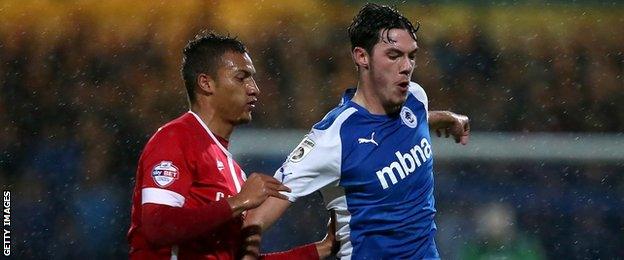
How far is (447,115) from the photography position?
347cm

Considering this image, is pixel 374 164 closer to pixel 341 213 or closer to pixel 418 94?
pixel 341 213

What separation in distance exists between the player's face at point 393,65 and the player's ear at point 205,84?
542 millimetres

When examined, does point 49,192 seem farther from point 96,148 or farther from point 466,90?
point 466,90

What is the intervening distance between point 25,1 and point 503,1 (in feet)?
11.8

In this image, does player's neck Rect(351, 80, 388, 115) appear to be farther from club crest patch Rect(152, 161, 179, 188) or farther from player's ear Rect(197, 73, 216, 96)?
club crest patch Rect(152, 161, 179, 188)

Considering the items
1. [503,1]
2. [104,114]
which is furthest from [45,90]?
[503,1]

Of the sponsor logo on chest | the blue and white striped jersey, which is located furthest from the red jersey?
the sponsor logo on chest

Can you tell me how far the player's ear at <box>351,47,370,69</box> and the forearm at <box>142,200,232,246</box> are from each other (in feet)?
2.42

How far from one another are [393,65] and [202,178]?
0.73 m

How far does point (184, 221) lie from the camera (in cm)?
263

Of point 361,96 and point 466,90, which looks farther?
point 466,90

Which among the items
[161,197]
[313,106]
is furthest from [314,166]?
[313,106]

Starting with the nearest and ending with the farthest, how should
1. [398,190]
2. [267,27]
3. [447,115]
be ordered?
[398,190]
[447,115]
[267,27]

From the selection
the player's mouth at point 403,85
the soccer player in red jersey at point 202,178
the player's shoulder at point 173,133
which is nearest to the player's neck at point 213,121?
the soccer player in red jersey at point 202,178
